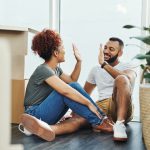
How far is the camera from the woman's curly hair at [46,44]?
96.3 inches

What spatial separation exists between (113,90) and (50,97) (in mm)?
529

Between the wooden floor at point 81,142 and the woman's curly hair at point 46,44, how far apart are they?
0.66 meters

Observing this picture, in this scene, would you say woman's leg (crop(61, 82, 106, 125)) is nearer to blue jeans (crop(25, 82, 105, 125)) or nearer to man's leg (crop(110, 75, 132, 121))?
blue jeans (crop(25, 82, 105, 125))

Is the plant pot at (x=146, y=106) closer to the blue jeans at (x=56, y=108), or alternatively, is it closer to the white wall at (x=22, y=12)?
the blue jeans at (x=56, y=108)

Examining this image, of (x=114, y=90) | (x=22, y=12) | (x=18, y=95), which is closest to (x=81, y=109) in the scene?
(x=114, y=90)

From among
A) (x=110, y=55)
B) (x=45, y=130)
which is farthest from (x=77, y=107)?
(x=110, y=55)

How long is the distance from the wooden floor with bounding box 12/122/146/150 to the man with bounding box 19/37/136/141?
0.26 feet

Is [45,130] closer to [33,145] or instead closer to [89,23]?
[33,145]

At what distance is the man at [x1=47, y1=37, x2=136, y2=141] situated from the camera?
222cm

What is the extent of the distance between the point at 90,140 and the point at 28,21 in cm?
185

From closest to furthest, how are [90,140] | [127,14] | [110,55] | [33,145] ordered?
[33,145]
[90,140]
[110,55]
[127,14]

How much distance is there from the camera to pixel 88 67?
341 cm

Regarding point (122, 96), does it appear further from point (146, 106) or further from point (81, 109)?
point (146, 106)

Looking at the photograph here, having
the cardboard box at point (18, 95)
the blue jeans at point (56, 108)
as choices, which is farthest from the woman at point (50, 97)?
the cardboard box at point (18, 95)
